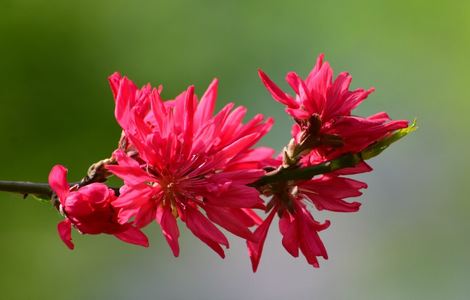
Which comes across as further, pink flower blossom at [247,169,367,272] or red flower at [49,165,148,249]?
pink flower blossom at [247,169,367,272]

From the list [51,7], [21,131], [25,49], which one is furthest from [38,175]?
[51,7]

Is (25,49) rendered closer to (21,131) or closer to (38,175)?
(21,131)

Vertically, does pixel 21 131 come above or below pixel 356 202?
below

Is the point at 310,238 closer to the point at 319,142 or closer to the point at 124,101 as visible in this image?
the point at 319,142

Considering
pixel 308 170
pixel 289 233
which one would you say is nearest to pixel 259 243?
pixel 289 233

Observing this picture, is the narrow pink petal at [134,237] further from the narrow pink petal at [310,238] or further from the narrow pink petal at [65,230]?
→ the narrow pink petal at [310,238]

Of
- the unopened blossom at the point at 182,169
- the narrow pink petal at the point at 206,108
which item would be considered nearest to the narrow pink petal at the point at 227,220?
the unopened blossom at the point at 182,169

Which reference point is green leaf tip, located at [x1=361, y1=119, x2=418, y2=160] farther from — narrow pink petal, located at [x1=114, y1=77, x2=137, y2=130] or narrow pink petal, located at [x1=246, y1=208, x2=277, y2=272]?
narrow pink petal, located at [x1=114, y1=77, x2=137, y2=130]

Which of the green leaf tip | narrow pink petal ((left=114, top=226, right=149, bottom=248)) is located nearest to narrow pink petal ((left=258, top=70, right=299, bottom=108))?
the green leaf tip
